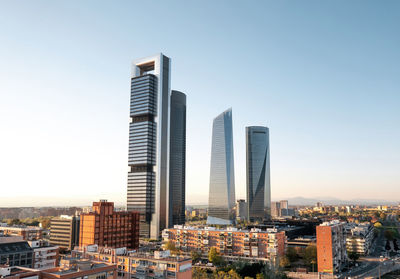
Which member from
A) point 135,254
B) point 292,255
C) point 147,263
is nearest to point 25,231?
point 135,254

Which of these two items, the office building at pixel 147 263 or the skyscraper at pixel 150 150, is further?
the skyscraper at pixel 150 150

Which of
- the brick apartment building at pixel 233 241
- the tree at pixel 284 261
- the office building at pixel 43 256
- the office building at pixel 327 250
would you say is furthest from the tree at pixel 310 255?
the office building at pixel 43 256

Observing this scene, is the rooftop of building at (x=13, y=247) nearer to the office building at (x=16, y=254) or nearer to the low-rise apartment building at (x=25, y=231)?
the office building at (x=16, y=254)

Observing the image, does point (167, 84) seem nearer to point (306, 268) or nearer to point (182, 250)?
point (182, 250)

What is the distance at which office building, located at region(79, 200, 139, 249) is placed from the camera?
93.5 meters

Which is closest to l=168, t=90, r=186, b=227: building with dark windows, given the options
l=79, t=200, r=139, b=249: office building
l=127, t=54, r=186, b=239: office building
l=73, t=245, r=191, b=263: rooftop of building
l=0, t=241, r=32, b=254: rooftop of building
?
l=127, t=54, r=186, b=239: office building

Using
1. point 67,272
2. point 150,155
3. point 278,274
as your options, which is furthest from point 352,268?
point 150,155

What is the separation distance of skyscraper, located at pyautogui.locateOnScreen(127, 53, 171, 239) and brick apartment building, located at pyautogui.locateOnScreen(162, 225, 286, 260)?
1429 inches

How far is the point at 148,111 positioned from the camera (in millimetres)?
150000

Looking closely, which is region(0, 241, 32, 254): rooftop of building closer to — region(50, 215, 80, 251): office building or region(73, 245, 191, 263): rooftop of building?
region(73, 245, 191, 263): rooftop of building

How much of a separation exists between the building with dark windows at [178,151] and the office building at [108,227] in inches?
2761

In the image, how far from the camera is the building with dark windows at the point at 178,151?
180 m

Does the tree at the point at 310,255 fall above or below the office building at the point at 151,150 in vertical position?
below

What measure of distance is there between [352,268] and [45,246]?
266 feet
